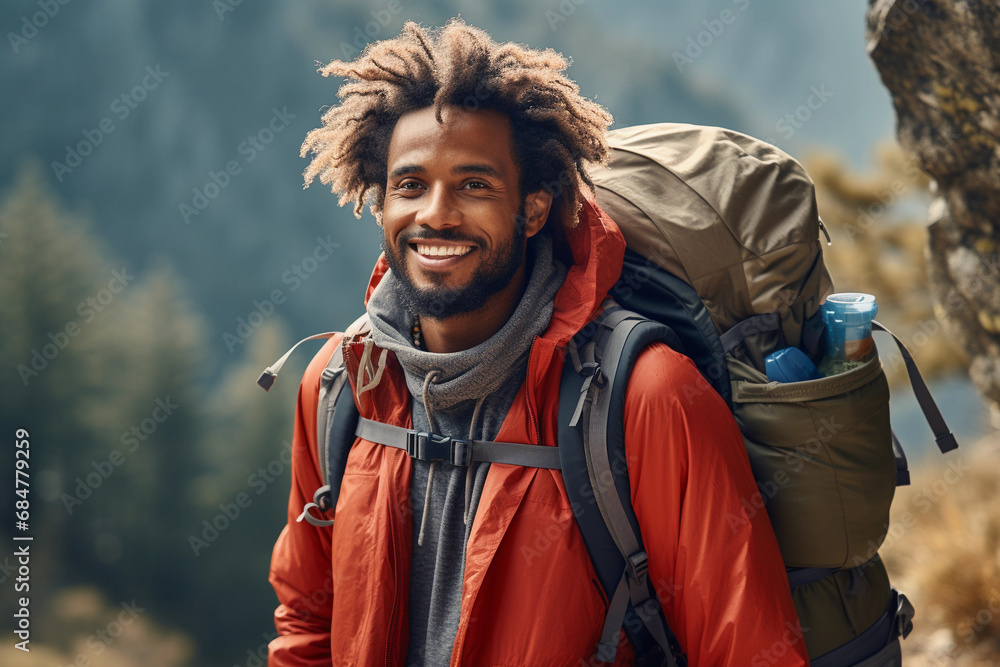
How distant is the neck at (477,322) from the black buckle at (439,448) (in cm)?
22

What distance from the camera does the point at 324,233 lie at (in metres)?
16.9

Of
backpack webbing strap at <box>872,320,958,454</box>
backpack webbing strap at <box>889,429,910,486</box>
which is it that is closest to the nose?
backpack webbing strap at <box>872,320,958,454</box>

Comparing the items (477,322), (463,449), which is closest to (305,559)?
(463,449)

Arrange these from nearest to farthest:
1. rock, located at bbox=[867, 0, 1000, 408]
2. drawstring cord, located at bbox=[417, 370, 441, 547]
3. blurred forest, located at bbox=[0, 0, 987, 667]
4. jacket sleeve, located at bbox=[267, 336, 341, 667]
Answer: drawstring cord, located at bbox=[417, 370, 441, 547], jacket sleeve, located at bbox=[267, 336, 341, 667], rock, located at bbox=[867, 0, 1000, 408], blurred forest, located at bbox=[0, 0, 987, 667]

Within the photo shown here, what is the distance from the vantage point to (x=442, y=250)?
160cm

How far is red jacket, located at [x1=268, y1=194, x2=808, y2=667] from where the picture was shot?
140 centimetres

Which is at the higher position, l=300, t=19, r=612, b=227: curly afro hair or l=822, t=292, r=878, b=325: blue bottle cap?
l=300, t=19, r=612, b=227: curly afro hair

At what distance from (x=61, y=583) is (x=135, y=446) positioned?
1431 mm

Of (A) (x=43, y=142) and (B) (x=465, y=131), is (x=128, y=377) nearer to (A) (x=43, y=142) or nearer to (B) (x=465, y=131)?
(A) (x=43, y=142)

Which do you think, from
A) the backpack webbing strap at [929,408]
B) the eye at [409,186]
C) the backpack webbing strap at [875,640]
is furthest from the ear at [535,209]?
the backpack webbing strap at [875,640]

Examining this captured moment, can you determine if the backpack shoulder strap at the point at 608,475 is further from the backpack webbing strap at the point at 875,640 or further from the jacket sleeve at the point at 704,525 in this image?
the backpack webbing strap at the point at 875,640

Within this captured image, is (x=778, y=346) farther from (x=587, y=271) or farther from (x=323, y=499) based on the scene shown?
(x=323, y=499)

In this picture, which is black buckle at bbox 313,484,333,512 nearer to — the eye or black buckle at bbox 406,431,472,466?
black buckle at bbox 406,431,472,466

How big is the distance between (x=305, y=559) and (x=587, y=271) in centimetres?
101
